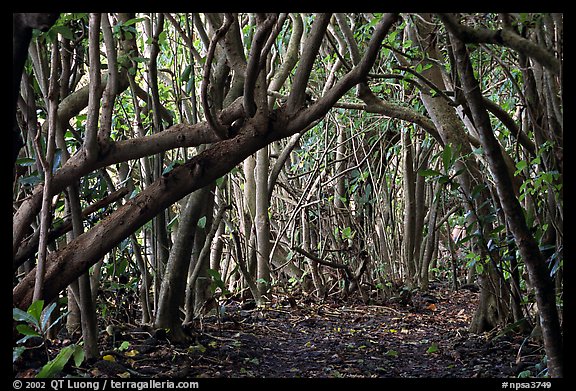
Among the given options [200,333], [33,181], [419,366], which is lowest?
[419,366]

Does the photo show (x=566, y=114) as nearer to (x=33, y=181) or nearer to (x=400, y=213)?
(x=33, y=181)

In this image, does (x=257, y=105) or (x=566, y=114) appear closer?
(x=566, y=114)

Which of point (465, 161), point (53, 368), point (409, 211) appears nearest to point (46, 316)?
point (53, 368)

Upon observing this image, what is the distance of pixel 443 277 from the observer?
10109 mm

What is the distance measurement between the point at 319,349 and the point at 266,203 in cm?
229

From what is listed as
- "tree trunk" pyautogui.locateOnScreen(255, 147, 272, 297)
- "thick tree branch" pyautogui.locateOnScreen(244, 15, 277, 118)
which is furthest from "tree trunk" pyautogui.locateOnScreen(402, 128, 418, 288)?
"thick tree branch" pyautogui.locateOnScreen(244, 15, 277, 118)

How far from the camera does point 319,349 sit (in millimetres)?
4723

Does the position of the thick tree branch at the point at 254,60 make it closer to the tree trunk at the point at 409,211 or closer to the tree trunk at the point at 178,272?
the tree trunk at the point at 178,272

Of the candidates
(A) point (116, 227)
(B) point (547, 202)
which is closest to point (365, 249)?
(B) point (547, 202)

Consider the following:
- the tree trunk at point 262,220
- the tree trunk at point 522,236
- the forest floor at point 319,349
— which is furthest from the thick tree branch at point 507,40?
the tree trunk at point 262,220

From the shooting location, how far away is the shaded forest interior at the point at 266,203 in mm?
2742

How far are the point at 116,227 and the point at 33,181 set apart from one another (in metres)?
0.45
